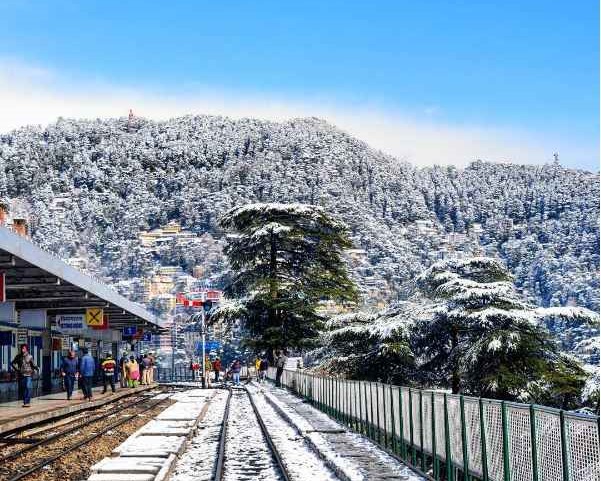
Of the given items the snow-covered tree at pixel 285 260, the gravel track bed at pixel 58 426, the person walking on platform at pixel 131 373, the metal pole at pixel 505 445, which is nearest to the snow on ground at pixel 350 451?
the metal pole at pixel 505 445

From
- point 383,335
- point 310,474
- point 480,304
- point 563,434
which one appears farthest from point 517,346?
point 563,434

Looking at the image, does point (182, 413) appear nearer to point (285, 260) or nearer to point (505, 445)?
point (505, 445)

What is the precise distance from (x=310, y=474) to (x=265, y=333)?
122ft

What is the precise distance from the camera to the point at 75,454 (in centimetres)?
1688

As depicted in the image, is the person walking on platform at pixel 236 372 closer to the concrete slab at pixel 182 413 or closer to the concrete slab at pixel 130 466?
the concrete slab at pixel 182 413

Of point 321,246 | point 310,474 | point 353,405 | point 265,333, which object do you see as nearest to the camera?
point 310,474

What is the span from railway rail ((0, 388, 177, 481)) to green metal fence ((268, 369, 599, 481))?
5.70m

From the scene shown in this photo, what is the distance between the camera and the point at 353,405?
68.4 ft

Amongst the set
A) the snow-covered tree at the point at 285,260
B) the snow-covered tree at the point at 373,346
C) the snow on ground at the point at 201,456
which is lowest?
the snow on ground at the point at 201,456

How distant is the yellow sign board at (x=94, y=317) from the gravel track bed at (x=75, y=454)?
33.3 ft

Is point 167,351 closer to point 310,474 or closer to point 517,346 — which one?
point 517,346

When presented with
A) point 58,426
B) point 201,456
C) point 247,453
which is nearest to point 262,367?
point 58,426

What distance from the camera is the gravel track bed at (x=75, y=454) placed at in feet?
47.0

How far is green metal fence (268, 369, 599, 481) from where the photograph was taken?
7.96 metres
